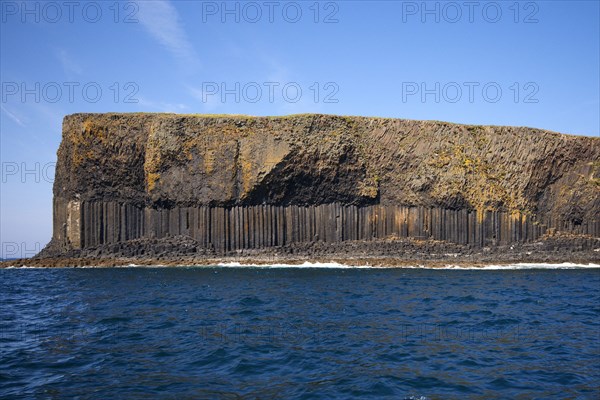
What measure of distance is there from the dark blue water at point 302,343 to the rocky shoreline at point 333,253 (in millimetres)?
15560

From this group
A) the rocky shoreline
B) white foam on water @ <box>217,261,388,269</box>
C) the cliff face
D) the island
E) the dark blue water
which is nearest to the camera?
the dark blue water

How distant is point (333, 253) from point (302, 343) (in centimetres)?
2587

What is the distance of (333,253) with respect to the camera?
36.7 m

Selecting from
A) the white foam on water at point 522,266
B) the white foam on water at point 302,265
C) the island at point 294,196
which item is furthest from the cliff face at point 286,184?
the white foam on water at point 522,266

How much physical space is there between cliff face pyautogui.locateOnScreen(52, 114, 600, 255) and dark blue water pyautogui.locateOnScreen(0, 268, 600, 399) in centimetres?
1756

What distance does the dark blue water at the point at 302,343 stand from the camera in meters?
8.16

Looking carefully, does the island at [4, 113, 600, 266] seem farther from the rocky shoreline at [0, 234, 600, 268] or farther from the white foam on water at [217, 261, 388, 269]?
the white foam on water at [217, 261, 388, 269]

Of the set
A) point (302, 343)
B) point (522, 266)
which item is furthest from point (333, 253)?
point (302, 343)

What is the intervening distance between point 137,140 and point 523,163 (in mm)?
30620

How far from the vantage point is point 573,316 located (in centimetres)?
1395

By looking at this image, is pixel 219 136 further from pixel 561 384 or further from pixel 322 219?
pixel 561 384

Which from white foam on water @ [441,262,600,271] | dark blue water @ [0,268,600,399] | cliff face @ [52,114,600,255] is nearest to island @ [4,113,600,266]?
cliff face @ [52,114,600,255]

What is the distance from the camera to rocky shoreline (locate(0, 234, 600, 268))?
35.4 metres

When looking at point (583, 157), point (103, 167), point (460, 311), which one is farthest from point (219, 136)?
point (583, 157)
